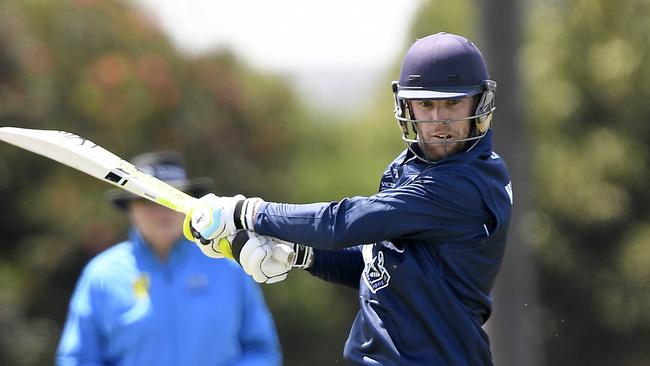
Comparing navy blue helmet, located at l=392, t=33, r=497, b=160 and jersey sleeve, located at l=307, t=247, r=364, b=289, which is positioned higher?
navy blue helmet, located at l=392, t=33, r=497, b=160

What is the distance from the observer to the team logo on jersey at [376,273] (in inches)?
Answer: 126

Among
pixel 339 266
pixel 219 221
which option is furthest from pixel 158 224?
pixel 219 221

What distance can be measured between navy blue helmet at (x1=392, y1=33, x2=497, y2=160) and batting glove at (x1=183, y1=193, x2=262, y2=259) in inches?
19.6

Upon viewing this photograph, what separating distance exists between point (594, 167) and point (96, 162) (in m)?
7.38

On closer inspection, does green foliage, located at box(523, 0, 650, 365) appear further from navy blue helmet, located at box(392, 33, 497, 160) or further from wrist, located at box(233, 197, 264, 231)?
wrist, located at box(233, 197, 264, 231)

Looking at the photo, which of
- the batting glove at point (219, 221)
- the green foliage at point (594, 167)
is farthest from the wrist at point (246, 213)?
the green foliage at point (594, 167)

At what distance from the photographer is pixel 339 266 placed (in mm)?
3561

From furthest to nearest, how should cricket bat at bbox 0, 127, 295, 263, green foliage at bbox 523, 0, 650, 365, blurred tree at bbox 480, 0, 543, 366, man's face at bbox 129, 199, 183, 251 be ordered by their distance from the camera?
green foliage at bbox 523, 0, 650, 365
blurred tree at bbox 480, 0, 543, 366
man's face at bbox 129, 199, 183, 251
cricket bat at bbox 0, 127, 295, 263

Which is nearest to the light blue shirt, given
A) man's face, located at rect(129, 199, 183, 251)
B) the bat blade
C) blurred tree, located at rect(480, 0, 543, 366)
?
man's face, located at rect(129, 199, 183, 251)

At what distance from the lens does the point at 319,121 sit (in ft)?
38.2

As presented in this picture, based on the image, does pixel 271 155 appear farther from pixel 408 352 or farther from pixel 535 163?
pixel 408 352

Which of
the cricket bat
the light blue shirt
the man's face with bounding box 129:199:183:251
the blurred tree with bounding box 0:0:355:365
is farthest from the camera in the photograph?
the blurred tree with bounding box 0:0:355:365

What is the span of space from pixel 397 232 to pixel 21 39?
7857 mm

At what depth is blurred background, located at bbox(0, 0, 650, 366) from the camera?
10023 mm
